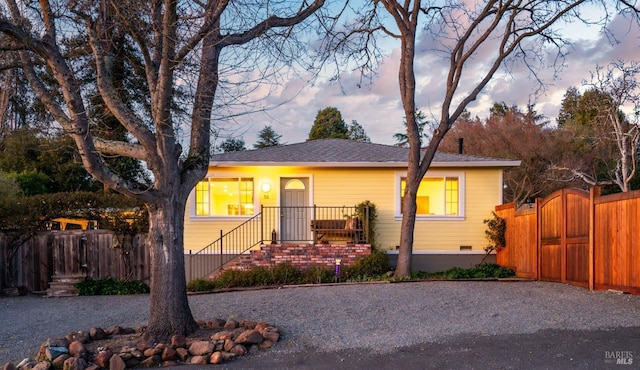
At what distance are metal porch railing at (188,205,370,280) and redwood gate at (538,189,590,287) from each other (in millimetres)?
4484

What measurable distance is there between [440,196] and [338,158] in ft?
10.2

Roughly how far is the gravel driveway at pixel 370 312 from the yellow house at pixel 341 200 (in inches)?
125

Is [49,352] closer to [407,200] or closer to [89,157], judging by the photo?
[89,157]

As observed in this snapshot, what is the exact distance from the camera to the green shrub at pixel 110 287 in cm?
1347

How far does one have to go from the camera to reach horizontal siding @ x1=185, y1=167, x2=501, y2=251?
612 inches

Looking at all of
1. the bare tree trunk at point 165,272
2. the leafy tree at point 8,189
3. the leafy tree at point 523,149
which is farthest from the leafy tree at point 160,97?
the leafy tree at point 523,149

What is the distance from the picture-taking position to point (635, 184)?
2634 centimetres

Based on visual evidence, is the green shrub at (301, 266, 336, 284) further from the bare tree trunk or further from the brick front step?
the bare tree trunk

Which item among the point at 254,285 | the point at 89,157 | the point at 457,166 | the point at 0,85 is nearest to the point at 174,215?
the point at 89,157

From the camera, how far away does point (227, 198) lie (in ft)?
52.3

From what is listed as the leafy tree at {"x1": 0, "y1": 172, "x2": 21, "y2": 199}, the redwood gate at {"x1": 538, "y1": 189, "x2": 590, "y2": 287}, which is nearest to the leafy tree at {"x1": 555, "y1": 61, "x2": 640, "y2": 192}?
the redwood gate at {"x1": 538, "y1": 189, "x2": 590, "y2": 287}

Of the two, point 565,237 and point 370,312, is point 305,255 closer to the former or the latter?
point 370,312

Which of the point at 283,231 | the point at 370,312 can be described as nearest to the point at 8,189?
the point at 283,231

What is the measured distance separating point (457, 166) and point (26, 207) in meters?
11.1
